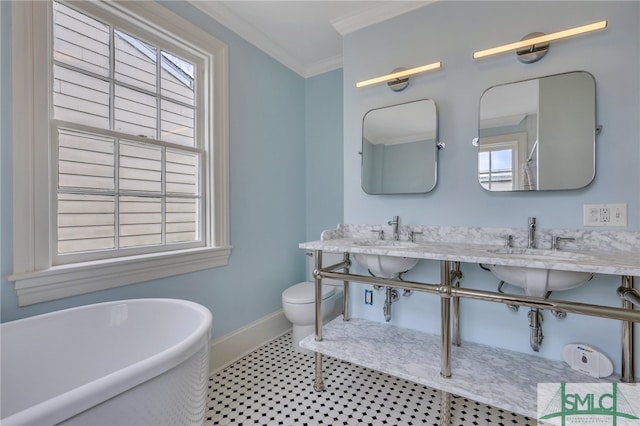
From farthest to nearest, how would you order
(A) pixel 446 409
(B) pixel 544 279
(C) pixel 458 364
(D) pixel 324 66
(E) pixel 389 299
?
(D) pixel 324 66 → (E) pixel 389 299 → (C) pixel 458 364 → (A) pixel 446 409 → (B) pixel 544 279

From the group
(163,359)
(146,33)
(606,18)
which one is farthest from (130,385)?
(606,18)

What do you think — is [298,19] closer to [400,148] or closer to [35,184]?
[400,148]

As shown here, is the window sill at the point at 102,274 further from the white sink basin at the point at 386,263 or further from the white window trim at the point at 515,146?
the white window trim at the point at 515,146

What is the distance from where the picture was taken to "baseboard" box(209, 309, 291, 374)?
6.08 ft

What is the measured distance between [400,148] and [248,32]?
1477 mm

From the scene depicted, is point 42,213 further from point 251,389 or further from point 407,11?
point 407,11

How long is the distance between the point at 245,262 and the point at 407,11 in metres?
2.13

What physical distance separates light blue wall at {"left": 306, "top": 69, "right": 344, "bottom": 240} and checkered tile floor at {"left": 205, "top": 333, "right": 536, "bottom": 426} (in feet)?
4.11

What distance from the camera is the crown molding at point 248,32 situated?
1827 mm

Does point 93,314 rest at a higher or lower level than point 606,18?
lower

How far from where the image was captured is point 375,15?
75.7 inches

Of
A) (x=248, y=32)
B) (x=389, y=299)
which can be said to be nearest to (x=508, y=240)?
(x=389, y=299)

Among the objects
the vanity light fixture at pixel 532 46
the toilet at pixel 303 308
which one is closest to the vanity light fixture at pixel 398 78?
the vanity light fixture at pixel 532 46

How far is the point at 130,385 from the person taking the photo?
0.74m
